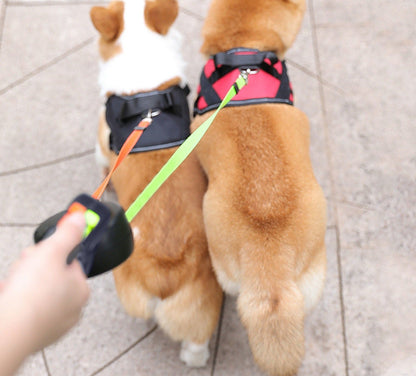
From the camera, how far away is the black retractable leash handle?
4.53ft

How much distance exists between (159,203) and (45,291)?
126 cm

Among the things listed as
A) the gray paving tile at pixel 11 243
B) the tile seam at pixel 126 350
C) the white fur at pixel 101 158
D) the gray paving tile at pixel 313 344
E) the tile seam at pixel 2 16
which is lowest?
the gray paving tile at pixel 313 344

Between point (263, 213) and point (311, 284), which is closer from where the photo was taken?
point (263, 213)

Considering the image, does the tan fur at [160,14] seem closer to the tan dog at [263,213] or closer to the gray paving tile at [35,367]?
the tan dog at [263,213]

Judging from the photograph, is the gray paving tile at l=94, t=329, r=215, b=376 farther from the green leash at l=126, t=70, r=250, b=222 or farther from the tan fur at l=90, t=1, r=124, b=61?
the tan fur at l=90, t=1, r=124, b=61

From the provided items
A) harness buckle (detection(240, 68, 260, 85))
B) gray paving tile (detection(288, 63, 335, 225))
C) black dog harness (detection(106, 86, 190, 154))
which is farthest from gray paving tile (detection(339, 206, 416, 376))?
black dog harness (detection(106, 86, 190, 154))

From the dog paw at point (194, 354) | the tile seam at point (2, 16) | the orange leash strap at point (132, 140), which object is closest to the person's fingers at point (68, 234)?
the orange leash strap at point (132, 140)

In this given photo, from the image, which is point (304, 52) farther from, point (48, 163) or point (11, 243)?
point (11, 243)

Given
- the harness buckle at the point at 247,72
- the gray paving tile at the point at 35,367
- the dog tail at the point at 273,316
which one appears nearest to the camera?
the dog tail at the point at 273,316

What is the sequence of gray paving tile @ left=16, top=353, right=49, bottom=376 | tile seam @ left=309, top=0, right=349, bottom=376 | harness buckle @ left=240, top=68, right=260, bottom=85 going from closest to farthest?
1. harness buckle @ left=240, top=68, right=260, bottom=85
2. gray paving tile @ left=16, top=353, right=49, bottom=376
3. tile seam @ left=309, top=0, right=349, bottom=376

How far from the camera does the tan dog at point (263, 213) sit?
2051mm

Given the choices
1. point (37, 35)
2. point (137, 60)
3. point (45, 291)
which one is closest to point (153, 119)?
point (137, 60)

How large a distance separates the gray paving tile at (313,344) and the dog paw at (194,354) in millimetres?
143

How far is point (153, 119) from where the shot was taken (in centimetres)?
260
